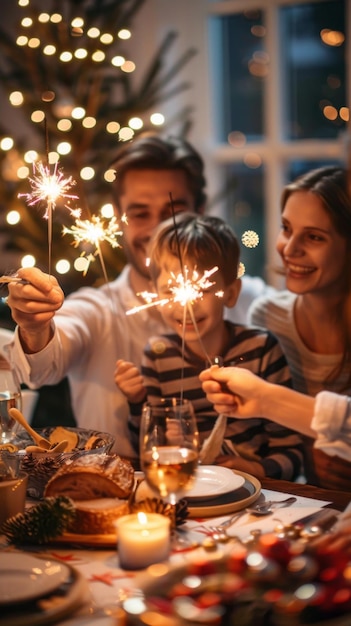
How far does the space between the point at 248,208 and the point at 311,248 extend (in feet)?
5.14

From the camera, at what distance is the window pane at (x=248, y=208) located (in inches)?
139

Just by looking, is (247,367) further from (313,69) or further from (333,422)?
(313,69)

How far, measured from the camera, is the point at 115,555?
130 cm

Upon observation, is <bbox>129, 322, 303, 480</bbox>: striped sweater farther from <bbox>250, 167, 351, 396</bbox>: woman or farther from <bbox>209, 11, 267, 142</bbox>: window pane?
<bbox>209, 11, 267, 142</bbox>: window pane

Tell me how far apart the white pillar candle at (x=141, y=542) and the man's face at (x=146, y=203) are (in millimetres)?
1186

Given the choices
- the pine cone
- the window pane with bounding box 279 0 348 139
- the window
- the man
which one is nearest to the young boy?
the man

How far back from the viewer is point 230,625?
1.02 meters

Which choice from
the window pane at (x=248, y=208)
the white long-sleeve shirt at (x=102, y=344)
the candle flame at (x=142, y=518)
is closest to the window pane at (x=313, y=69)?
the window pane at (x=248, y=208)

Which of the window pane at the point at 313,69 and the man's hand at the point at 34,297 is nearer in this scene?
the man's hand at the point at 34,297

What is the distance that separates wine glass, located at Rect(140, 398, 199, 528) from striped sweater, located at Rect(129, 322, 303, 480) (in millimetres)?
537

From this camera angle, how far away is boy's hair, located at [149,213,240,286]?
197 centimetres

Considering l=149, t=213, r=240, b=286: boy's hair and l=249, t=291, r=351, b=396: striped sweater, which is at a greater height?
l=149, t=213, r=240, b=286: boy's hair

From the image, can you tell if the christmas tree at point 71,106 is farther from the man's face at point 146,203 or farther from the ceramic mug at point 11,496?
the ceramic mug at point 11,496

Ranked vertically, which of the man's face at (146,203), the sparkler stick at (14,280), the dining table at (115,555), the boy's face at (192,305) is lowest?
the dining table at (115,555)
